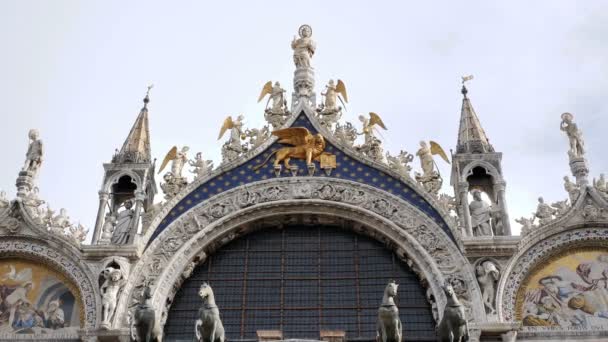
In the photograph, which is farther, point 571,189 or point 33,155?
point 33,155

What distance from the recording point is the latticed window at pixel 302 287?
55.2 feet

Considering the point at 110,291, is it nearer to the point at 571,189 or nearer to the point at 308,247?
the point at 308,247


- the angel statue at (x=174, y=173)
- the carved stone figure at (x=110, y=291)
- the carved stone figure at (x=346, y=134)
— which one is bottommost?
the carved stone figure at (x=110, y=291)

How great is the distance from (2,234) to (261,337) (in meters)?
5.84

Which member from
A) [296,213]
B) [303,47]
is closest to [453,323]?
[296,213]

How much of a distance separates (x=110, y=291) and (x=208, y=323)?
2.85m

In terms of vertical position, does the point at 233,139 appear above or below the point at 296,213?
above

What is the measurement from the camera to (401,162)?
18.4m

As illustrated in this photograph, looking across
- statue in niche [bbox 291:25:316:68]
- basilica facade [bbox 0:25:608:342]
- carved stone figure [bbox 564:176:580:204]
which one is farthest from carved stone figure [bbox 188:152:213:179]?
carved stone figure [bbox 564:176:580:204]

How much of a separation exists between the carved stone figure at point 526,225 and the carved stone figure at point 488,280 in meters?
0.97

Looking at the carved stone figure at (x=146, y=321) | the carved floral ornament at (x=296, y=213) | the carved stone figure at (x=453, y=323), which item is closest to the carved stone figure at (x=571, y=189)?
the carved floral ornament at (x=296, y=213)

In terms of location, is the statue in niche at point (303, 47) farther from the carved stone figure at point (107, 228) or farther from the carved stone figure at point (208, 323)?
the carved stone figure at point (208, 323)

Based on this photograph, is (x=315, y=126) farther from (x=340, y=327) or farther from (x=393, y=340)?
(x=393, y=340)

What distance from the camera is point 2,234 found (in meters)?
17.5
